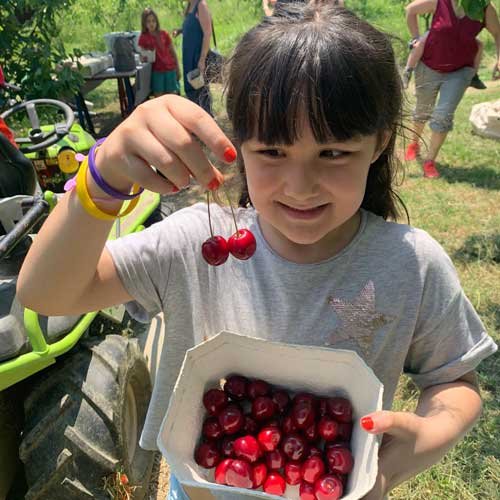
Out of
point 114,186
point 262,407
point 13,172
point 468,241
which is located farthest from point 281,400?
point 468,241

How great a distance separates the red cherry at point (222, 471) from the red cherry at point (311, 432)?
14 centimetres

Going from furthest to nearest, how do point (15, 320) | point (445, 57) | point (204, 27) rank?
point (204, 27)
point (445, 57)
point (15, 320)

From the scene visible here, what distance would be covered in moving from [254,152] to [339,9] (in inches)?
12.7

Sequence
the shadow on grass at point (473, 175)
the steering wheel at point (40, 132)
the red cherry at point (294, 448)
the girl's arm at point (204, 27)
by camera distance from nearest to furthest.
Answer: the red cherry at point (294, 448), the steering wheel at point (40, 132), the shadow on grass at point (473, 175), the girl's arm at point (204, 27)

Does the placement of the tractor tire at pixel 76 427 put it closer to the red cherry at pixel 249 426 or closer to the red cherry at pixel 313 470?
the red cherry at pixel 249 426

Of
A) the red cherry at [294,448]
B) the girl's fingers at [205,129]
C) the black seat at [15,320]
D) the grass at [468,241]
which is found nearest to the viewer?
the girl's fingers at [205,129]

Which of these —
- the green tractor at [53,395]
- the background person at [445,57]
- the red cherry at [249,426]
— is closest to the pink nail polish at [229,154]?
the red cherry at [249,426]

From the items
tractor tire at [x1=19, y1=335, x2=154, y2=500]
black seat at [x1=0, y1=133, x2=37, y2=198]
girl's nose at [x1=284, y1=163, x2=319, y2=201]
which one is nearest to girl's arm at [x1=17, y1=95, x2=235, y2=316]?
girl's nose at [x1=284, y1=163, x2=319, y2=201]

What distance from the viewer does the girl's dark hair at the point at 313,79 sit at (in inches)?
35.4

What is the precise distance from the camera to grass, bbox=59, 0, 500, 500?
82.2 inches

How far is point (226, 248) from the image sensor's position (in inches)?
40.1

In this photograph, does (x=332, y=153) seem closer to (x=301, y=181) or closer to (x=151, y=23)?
(x=301, y=181)

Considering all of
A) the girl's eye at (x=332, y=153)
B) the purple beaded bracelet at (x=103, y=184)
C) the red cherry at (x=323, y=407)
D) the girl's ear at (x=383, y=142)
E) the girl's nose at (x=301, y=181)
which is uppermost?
the purple beaded bracelet at (x=103, y=184)

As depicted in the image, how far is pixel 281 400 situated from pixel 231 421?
10 centimetres
